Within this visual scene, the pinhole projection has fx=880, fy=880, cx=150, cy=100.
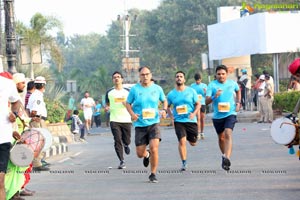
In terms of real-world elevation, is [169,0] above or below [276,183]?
above

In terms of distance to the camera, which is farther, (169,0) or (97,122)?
(169,0)

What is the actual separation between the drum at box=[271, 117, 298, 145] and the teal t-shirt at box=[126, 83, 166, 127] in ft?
10.7

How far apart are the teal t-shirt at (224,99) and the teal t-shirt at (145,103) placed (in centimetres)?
133

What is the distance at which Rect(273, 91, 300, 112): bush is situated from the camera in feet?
100

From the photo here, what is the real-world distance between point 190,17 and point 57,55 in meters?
39.8

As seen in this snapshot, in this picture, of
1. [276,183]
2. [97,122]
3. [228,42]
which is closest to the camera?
[276,183]

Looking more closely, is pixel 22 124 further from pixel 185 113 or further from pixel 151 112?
pixel 185 113

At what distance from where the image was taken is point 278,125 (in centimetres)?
1137

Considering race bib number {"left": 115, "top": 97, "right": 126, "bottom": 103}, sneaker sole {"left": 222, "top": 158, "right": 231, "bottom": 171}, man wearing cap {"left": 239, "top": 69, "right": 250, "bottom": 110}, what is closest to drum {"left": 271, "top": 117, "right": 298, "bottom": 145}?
sneaker sole {"left": 222, "top": 158, "right": 231, "bottom": 171}

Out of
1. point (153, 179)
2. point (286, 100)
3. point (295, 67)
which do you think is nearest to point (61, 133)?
point (286, 100)

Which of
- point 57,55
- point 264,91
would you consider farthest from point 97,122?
point 264,91

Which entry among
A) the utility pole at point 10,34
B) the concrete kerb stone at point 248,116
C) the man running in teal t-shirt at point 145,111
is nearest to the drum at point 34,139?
the man running in teal t-shirt at point 145,111

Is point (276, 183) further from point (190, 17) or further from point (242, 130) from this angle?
point (190, 17)

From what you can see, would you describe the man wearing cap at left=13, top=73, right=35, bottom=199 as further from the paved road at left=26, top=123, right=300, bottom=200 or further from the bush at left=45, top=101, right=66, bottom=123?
the bush at left=45, top=101, right=66, bottom=123
